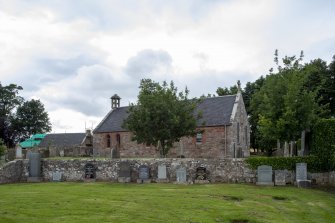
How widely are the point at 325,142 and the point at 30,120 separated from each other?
235 feet

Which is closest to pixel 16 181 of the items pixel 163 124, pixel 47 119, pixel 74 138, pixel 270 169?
pixel 163 124

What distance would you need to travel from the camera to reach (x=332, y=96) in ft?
176

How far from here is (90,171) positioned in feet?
105

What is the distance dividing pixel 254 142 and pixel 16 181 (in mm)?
41068

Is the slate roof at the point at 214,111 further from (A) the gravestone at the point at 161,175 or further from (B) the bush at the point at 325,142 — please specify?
(B) the bush at the point at 325,142

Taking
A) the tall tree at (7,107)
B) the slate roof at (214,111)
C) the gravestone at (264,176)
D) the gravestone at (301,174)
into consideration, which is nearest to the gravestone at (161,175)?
the gravestone at (264,176)

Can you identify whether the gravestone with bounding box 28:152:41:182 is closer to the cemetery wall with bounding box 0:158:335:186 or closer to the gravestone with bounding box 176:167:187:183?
the cemetery wall with bounding box 0:158:335:186

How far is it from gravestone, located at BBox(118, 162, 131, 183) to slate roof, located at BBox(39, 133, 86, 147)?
4900cm

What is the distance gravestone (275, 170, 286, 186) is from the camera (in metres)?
28.7

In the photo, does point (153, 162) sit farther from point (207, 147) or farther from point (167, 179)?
point (207, 147)

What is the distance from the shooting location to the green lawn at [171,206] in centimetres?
1625

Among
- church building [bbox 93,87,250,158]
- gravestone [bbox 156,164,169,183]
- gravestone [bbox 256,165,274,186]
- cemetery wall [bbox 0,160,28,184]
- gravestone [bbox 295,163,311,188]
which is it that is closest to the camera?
gravestone [bbox 295,163,311,188]

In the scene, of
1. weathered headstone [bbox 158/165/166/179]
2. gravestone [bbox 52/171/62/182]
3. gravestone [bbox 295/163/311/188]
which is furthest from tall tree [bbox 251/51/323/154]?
gravestone [bbox 52/171/62/182]

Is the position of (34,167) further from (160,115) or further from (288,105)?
(288,105)
